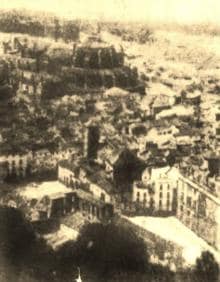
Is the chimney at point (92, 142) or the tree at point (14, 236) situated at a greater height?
the chimney at point (92, 142)

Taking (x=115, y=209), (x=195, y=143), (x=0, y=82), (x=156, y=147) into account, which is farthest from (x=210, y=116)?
(x=0, y=82)

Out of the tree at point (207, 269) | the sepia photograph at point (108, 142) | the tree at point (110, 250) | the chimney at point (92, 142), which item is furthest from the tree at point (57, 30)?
the tree at point (207, 269)

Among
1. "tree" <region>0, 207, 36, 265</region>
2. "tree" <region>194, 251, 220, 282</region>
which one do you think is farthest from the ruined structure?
"tree" <region>194, 251, 220, 282</region>

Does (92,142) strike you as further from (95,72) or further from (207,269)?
(207,269)

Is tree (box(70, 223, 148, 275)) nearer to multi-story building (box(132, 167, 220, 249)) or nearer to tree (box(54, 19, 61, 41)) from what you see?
multi-story building (box(132, 167, 220, 249))

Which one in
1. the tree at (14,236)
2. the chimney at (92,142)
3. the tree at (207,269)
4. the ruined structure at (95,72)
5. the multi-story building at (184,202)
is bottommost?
the tree at (207,269)

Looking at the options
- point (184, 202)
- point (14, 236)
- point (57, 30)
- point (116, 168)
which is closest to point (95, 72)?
point (57, 30)

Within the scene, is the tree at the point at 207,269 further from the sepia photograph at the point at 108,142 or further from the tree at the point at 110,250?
the tree at the point at 110,250
